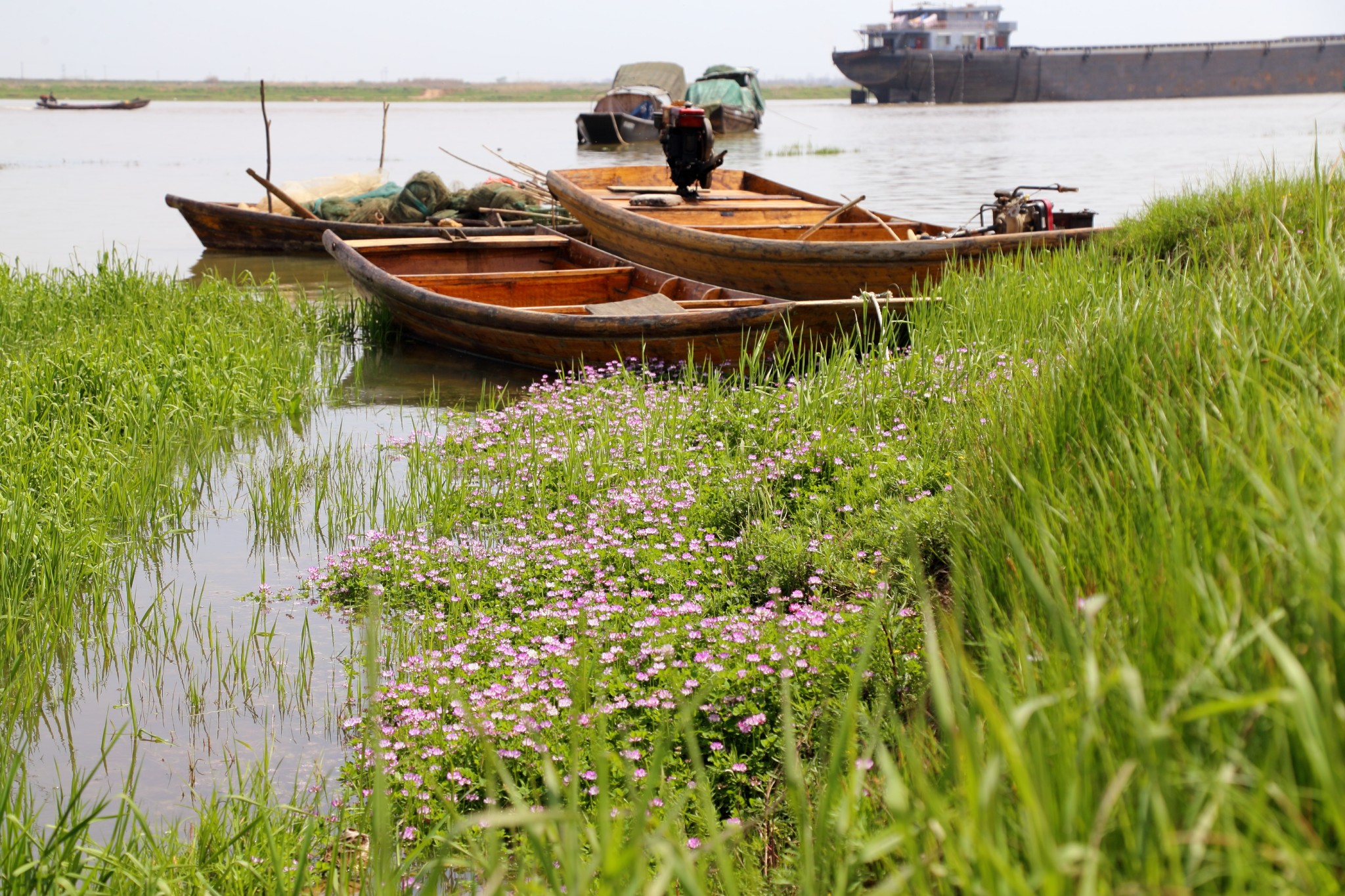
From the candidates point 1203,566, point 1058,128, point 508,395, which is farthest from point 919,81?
point 1203,566

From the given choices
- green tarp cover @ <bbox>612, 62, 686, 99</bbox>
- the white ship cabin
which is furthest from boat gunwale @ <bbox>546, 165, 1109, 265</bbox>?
the white ship cabin

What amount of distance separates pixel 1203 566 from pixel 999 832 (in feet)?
2.49

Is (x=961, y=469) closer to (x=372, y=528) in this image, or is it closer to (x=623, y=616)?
(x=623, y=616)

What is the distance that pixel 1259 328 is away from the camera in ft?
9.54

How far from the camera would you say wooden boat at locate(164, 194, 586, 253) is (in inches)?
632

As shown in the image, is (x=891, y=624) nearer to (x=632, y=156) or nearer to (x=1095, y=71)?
(x=632, y=156)

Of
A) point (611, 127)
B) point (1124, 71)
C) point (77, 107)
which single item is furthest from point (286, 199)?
point (1124, 71)

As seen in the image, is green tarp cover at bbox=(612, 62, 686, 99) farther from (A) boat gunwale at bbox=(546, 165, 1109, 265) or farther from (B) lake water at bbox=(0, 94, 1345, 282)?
(A) boat gunwale at bbox=(546, 165, 1109, 265)

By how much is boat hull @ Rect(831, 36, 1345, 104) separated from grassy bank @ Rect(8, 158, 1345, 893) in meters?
82.5

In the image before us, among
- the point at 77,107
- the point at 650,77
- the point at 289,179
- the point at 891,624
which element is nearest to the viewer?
the point at 891,624

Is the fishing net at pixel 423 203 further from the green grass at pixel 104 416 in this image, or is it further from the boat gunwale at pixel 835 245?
the boat gunwale at pixel 835 245

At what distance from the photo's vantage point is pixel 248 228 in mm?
16406

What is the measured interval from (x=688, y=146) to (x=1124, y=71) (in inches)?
3149

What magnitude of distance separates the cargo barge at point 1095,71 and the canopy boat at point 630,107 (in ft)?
139
